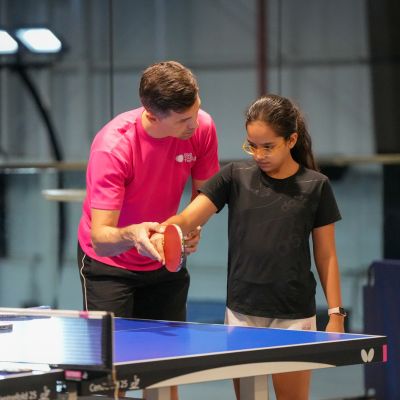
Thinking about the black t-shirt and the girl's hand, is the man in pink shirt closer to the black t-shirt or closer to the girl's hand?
the black t-shirt

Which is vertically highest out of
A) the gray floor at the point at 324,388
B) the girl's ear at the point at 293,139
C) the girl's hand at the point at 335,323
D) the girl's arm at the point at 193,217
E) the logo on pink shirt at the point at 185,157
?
the girl's ear at the point at 293,139

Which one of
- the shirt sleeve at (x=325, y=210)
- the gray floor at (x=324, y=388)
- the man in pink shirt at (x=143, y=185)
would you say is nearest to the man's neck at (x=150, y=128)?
the man in pink shirt at (x=143, y=185)

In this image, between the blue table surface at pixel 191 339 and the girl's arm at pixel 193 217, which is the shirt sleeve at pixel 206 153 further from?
the blue table surface at pixel 191 339

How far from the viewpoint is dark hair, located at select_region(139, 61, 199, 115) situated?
11.1 ft

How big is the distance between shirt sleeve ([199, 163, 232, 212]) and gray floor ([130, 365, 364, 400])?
2.34 metres

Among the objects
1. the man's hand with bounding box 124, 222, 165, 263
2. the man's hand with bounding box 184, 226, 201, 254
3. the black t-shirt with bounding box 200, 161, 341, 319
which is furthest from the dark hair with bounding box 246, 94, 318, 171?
the man's hand with bounding box 124, 222, 165, 263

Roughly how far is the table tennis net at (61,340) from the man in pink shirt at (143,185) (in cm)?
33

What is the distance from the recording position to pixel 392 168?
6.50 meters

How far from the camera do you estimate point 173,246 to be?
3209mm

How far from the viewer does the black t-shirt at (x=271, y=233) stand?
3.57m

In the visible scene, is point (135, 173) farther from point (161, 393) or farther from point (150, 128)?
point (161, 393)

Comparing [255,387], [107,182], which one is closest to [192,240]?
[107,182]

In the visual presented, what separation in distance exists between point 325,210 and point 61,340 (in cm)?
105

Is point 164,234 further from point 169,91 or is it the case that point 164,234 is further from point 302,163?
point 302,163
